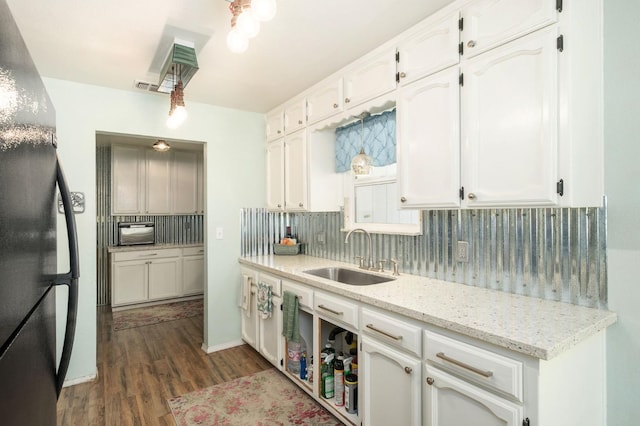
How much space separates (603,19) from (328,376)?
7.86ft

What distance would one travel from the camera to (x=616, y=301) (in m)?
1.47

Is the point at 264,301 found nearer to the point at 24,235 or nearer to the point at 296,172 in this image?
the point at 296,172

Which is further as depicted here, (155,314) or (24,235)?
(155,314)

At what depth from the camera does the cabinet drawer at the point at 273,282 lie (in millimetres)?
2736

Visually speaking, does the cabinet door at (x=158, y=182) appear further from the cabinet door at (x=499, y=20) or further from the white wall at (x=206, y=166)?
the cabinet door at (x=499, y=20)

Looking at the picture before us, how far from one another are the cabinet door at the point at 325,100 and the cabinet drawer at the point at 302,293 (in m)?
1.32

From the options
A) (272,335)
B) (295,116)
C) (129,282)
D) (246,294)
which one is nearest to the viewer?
(272,335)

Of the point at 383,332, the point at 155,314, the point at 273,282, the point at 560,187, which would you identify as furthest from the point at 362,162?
the point at 155,314

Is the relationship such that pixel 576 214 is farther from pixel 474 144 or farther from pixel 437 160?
pixel 437 160

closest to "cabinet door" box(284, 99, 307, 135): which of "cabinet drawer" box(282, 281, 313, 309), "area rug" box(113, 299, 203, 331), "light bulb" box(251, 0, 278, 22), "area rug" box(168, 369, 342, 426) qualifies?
"cabinet drawer" box(282, 281, 313, 309)

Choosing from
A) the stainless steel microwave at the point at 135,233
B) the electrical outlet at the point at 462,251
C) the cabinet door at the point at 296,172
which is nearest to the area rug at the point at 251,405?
the electrical outlet at the point at 462,251

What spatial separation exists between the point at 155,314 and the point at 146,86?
308 centimetres

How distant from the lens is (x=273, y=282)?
9.24 feet

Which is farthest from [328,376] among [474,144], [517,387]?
[474,144]
